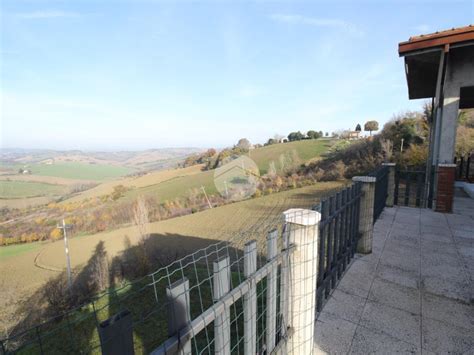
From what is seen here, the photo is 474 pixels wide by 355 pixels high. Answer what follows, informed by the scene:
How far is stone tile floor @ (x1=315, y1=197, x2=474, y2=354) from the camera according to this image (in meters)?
2.28

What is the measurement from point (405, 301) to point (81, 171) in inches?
2690

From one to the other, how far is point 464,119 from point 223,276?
22.9 meters

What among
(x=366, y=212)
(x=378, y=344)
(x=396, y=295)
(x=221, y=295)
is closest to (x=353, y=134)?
(x=366, y=212)

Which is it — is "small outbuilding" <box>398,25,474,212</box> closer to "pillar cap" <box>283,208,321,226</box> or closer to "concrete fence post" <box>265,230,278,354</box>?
"pillar cap" <box>283,208,321,226</box>

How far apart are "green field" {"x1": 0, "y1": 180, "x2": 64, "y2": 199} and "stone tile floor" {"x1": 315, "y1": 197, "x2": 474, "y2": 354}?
57.5m

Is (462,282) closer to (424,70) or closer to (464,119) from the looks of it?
(424,70)

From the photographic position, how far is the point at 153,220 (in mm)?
30609

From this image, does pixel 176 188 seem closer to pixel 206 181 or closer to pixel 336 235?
pixel 206 181

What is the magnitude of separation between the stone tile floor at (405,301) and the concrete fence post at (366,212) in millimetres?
183

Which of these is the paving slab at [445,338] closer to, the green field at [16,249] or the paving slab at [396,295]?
the paving slab at [396,295]

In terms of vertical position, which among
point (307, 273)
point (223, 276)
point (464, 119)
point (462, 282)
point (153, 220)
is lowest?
point (153, 220)

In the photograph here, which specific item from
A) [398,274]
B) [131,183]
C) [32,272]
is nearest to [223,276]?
[398,274]

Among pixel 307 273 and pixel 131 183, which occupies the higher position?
pixel 307 273

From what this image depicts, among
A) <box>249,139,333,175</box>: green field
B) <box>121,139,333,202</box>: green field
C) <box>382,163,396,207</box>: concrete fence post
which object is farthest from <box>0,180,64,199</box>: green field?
<box>382,163,396,207</box>: concrete fence post
